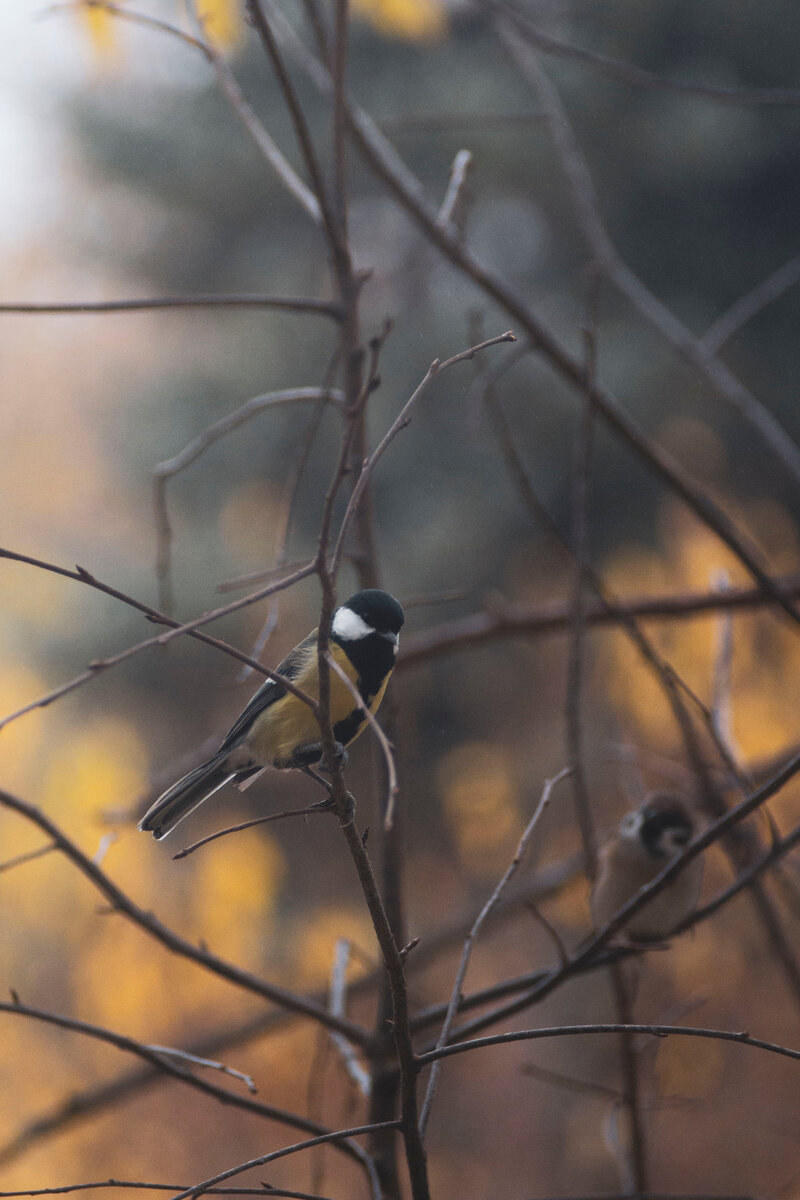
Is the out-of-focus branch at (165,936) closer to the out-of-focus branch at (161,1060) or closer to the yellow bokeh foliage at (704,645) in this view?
the out-of-focus branch at (161,1060)

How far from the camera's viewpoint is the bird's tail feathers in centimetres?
51

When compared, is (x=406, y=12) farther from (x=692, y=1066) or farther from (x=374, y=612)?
(x=692, y=1066)

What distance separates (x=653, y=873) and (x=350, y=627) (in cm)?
80

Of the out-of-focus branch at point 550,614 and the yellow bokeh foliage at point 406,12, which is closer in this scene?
the out-of-focus branch at point 550,614

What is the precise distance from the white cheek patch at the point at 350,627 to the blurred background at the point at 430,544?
1.94 meters

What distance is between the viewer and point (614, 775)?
377cm

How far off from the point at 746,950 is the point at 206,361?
268 cm

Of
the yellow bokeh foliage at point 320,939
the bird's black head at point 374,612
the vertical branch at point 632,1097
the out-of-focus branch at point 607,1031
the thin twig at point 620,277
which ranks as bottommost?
the out-of-focus branch at point 607,1031

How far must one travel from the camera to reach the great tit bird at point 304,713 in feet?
1.70

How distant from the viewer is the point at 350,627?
541mm

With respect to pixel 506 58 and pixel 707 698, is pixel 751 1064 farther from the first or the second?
pixel 506 58

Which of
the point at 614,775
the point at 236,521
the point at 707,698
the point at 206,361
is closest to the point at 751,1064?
the point at 614,775

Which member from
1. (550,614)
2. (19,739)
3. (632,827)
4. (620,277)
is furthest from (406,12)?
(19,739)

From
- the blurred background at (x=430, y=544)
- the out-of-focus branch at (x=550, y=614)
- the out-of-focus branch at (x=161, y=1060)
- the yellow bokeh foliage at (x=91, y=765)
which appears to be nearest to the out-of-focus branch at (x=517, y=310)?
the out-of-focus branch at (x=550, y=614)
